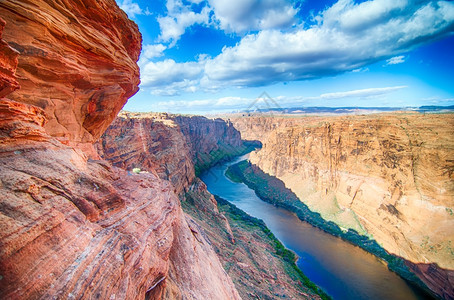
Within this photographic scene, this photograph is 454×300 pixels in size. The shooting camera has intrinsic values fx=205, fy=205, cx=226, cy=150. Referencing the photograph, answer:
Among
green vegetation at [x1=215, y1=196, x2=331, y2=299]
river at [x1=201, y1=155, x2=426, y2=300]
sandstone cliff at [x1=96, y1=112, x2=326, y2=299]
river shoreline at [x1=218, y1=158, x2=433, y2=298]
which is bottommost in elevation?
river at [x1=201, y1=155, x2=426, y2=300]

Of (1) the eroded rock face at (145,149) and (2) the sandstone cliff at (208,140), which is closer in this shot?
(1) the eroded rock face at (145,149)

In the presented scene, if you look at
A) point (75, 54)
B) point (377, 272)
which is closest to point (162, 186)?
point (75, 54)

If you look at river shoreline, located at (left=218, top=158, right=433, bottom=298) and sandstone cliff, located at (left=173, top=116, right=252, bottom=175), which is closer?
river shoreline, located at (left=218, top=158, right=433, bottom=298)

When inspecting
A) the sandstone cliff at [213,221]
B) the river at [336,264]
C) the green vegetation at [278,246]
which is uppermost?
→ the sandstone cliff at [213,221]

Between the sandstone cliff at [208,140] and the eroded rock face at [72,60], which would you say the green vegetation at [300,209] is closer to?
the sandstone cliff at [208,140]

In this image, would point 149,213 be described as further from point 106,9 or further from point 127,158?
point 127,158

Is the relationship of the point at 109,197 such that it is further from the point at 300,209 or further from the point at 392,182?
the point at 300,209

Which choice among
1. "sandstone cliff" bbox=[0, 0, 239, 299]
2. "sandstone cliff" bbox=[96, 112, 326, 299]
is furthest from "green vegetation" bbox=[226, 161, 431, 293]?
"sandstone cliff" bbox=[0, 0, 239, 299]

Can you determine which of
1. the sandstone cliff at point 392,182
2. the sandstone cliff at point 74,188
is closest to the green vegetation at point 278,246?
the sandstone cliff at point 392,182

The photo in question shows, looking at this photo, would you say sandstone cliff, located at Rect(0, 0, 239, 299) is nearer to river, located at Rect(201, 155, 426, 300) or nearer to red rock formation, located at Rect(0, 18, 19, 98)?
red rock formation, located at Rect(0, 18, 19, 98)
